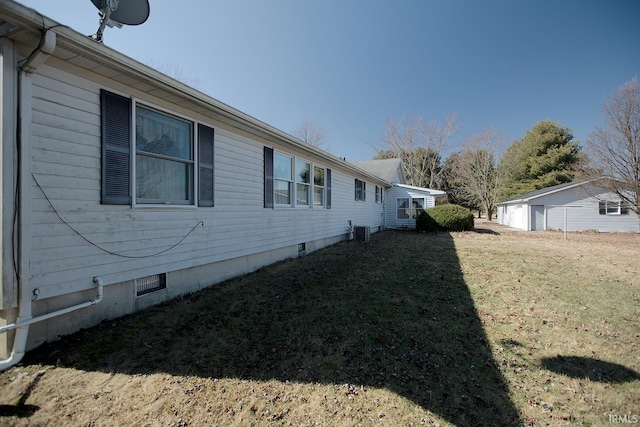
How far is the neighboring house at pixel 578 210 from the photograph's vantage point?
16750 mm

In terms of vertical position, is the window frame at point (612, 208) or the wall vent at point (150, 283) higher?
the window frame at point (612, 208)

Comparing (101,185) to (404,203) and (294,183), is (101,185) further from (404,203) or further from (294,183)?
(404,203)

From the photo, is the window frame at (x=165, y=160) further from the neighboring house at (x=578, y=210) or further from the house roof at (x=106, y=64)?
the neighboring house at (x=578, y=210)

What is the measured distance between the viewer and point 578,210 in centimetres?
1750

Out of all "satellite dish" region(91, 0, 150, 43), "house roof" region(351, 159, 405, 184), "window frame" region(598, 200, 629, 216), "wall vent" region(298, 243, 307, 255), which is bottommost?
"wall vent" region(298, 243, 307, 255)

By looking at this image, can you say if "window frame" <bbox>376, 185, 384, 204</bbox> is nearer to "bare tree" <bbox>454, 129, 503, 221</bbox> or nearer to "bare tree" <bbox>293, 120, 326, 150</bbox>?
"bare tree" <bbox>293, 120, 326, 150</bbox>

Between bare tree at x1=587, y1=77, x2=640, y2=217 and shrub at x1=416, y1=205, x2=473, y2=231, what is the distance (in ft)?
26.3

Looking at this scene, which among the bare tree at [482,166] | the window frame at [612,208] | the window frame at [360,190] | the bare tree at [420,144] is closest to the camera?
the window frame at [360,190]

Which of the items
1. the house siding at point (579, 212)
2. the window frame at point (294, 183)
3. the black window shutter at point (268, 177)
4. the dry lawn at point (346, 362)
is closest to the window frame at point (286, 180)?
the window frame at point (294, 183)

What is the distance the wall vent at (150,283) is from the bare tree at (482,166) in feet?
105

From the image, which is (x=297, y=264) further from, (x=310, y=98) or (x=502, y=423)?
(x=310, y=98)

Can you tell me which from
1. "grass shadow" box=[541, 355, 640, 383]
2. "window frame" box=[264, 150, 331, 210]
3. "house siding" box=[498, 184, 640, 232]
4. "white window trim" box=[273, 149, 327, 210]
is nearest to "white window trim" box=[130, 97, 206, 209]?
"window frame" box=[264, 150, 331, 210]

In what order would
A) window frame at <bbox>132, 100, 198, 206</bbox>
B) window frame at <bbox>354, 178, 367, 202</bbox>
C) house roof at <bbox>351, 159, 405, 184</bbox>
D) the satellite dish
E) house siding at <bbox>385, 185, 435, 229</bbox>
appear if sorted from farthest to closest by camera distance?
house roof at <bbox>351, 159, 405, 184</bbox>
house siding at <bbox>385, 185, 435, 229</bbox>
window frame at <bbox>354, 178, 367, 202</bbox>
window frame at <bbox>132, 100, 198, 206</bbox>
the satellite dish

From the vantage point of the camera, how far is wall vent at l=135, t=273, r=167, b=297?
3.94 metres
